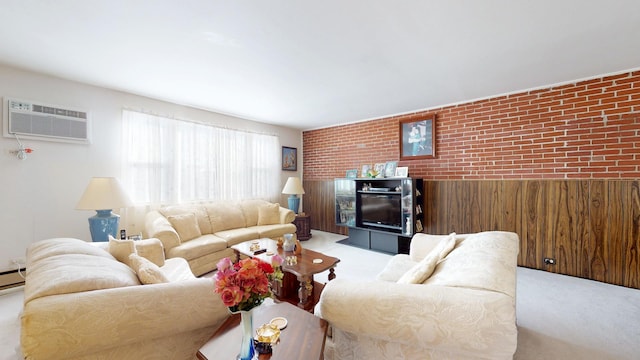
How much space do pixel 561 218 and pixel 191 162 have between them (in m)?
5.34

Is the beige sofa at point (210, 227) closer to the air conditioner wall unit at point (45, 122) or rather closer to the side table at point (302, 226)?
the side table at point (302, 226)

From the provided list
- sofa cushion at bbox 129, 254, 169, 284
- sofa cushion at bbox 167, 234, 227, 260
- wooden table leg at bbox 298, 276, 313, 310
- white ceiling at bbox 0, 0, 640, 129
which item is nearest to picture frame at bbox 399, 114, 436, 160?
white ceiling at bbox 0, 0, 640, 129

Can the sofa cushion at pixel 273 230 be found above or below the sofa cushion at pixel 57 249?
below

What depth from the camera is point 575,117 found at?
10.1 feet

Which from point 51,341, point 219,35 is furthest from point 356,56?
point 51,341

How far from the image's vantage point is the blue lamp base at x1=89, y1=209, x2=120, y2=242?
273 cm

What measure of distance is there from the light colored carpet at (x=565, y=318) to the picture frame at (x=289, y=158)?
311 centimetres

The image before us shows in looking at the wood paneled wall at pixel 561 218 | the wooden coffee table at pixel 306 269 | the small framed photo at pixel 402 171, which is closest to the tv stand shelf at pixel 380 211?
the small framed photo at pixel 402 171

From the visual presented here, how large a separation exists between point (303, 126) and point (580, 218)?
15.5 feet

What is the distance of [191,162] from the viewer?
415 cm

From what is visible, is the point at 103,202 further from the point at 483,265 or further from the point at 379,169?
the point at 379,169

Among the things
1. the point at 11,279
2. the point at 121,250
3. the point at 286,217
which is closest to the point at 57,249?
the point at 121,250

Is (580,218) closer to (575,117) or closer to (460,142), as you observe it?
(575,117)

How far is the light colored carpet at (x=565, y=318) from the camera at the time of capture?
5.94 feet
